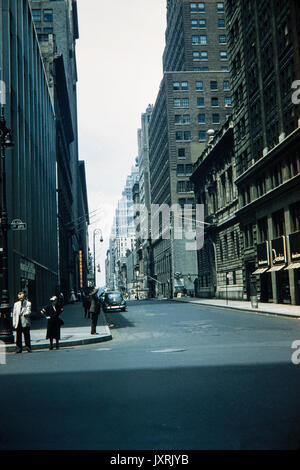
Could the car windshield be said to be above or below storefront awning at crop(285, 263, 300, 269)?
below

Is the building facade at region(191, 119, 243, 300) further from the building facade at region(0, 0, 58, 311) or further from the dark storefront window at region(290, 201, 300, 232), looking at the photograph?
the building facade at region(0, 0, 58, 311)

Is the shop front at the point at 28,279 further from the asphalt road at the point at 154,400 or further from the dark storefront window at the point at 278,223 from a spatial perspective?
the dark storefront window at the point at 278,223

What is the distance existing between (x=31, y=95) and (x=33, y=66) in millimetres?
3315

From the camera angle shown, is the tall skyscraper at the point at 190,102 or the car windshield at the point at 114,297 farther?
the tall skyscraper at the point at 190,102

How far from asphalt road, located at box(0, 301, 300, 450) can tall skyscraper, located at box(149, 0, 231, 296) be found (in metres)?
82.4

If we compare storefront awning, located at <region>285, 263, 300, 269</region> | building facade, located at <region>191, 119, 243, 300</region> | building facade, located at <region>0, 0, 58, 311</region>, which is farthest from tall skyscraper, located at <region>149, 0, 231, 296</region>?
storefront awning, located at <region>285, 263, 300, 269</region>

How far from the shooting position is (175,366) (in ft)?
38.2

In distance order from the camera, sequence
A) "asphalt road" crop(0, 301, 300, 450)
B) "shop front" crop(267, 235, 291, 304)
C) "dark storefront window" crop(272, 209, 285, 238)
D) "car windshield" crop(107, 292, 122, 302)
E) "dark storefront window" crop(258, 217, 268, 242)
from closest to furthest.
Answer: "asphalt road" crop(0, 301, 300, 450), "shop front" crop(267, 235, 291, 304), "dark storefront window" crop(272, 209, 285, 238), "dark storefront window" crop(258, 217, 268, 242), "car windshield" crop(107, 292, 122, 302)

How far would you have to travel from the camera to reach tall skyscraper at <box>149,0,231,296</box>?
97438 mm

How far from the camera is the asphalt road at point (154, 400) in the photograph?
19.2 feet

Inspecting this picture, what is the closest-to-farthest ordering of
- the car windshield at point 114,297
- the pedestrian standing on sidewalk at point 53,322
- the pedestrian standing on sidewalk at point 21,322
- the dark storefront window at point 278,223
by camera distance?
the pedestrian standing on sidewalk at point 21,322 → the pedestrian standing on sidewalk at point 53,322 → the dark storefront window at point 278,223 → the car windshield at point 114,297

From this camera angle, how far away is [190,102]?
9900 cm

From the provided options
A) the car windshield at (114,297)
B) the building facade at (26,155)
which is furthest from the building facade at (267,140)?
the building facade at (26,155)

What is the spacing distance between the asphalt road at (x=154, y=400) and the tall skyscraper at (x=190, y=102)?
82.4 metres
